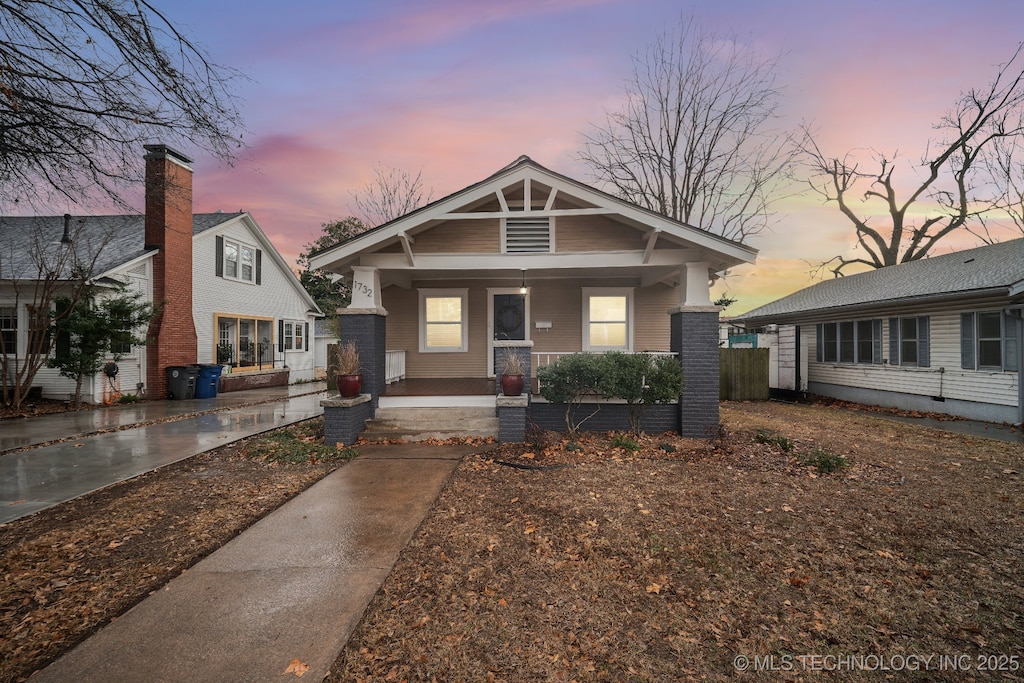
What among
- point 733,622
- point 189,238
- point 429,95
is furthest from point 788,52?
point 189,238

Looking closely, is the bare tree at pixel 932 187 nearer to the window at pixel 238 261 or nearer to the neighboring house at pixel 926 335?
the neighboring house at pixel 926 335

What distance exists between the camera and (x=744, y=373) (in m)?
14.1

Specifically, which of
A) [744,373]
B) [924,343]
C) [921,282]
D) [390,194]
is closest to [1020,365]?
[924,343]

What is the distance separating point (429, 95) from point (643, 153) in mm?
10728

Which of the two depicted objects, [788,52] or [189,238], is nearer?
[189,238]

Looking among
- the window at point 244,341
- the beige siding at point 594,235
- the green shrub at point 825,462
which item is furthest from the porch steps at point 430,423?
the window at point 244,341

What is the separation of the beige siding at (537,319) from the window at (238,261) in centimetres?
921

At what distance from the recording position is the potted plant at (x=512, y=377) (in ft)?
24.0

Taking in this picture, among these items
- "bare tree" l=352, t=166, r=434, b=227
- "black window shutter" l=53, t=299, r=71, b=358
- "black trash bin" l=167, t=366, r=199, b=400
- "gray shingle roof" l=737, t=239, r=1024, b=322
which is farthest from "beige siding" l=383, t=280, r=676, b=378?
"bare tree" l=352, t=166, r=434, b=227

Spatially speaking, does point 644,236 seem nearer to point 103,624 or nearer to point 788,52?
point 103,624

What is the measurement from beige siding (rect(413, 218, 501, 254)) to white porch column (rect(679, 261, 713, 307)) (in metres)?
3.47

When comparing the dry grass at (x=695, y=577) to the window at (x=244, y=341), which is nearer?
the dry grass at (x=695, y=577)

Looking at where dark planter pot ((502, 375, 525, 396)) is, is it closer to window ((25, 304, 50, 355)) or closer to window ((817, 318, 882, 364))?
window ((817, 318, 882, 364))

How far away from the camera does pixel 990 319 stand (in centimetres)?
1012
